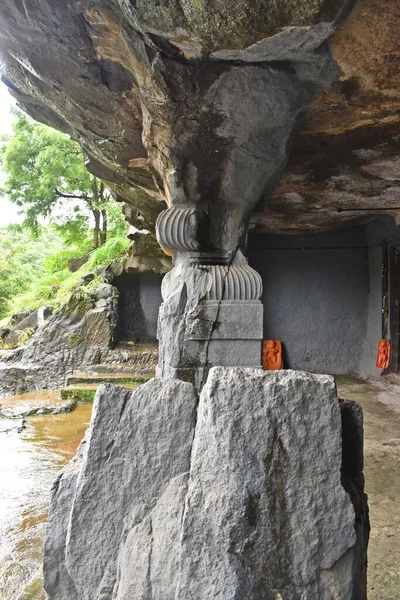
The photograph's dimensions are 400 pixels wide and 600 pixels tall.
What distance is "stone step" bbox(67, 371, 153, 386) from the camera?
6.89 meters

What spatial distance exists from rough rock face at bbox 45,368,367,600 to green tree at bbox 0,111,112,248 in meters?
9.10

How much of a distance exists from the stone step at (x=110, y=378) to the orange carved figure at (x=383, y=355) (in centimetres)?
316

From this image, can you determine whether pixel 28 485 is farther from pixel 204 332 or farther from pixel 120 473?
pixel 120 473

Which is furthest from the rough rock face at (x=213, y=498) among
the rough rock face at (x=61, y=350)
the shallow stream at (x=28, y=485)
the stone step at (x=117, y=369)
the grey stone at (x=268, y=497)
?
the rough rock face at (x=61, y=350)

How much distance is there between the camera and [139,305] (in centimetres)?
877

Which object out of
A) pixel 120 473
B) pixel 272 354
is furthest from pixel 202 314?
pixel 272 354

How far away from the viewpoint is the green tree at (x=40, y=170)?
9.98 m

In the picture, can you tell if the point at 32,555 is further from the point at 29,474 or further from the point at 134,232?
the point at 134,232

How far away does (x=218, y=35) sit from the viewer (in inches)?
84.2

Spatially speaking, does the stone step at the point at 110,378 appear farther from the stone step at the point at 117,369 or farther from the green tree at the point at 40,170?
the green tree at the point at 40,170

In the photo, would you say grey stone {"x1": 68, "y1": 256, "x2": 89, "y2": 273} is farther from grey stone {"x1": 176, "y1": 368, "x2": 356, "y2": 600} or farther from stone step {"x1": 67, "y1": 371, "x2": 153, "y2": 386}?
grey stone {"x1": 176, "y1": 368, "x2": 356, "y2": 600}

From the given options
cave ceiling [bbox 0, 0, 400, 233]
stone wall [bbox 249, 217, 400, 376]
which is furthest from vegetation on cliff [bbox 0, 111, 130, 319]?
cave ceiling [bbox 0, 0, 400, 233]

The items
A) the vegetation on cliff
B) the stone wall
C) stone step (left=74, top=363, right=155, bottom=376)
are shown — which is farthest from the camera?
the vegetation on cliff

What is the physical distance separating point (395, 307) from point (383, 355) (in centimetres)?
64
